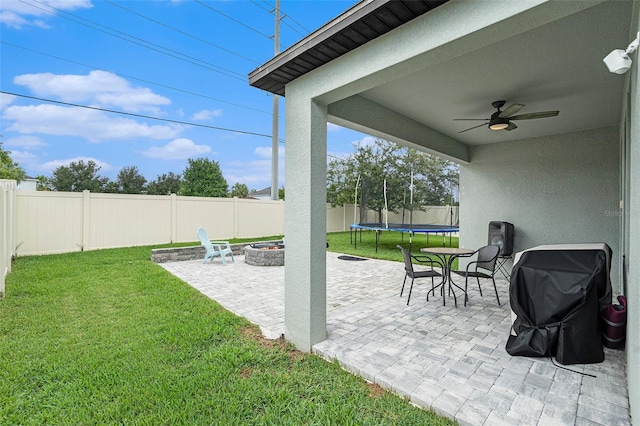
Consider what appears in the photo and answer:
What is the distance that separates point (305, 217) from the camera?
2.92 metres

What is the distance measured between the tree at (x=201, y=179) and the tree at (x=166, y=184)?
4525 millimetres

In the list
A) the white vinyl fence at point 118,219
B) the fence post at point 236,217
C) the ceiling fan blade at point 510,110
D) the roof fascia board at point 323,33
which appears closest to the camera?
the roof fascia board at point 323,33

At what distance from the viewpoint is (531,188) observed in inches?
225

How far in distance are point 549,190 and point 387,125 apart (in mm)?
3633

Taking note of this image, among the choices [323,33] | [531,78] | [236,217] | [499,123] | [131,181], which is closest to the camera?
[323,33]

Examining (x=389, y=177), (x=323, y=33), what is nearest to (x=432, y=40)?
(x=323, y=33)

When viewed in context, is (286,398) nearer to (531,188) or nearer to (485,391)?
(485,391)

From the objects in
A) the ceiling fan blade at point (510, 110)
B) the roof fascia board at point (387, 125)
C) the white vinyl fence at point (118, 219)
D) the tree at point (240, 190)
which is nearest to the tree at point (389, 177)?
the white vinyl fence at point (118, 219)

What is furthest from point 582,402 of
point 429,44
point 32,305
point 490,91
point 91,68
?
point 91,68

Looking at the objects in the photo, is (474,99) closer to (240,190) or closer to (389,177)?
(389,177)

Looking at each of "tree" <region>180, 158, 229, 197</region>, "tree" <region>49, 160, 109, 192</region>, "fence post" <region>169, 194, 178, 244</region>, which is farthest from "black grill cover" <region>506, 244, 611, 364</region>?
"tree" <region>49, 160, 109, 192</region>

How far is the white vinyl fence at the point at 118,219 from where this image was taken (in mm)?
7512

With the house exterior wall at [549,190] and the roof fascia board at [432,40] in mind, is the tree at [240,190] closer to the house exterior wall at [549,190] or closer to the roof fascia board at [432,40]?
the house exterior wall at [549,190]

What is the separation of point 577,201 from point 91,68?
624 inches
